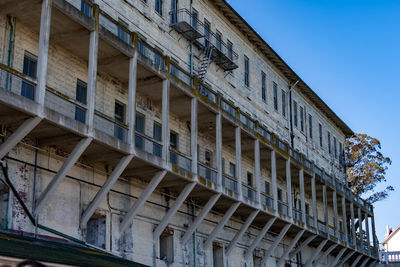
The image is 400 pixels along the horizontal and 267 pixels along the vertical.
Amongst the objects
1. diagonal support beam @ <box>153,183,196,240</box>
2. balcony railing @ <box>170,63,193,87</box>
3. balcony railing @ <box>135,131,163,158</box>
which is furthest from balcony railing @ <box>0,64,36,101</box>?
diagonal support beam @ <box>153,183,196,240</box>

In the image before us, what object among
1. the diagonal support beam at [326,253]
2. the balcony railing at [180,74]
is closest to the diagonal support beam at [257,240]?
the balcony railing at [180,74]

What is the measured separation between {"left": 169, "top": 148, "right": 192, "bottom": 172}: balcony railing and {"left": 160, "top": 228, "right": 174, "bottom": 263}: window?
2.89 meters

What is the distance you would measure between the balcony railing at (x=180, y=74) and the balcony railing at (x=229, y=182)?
474cm

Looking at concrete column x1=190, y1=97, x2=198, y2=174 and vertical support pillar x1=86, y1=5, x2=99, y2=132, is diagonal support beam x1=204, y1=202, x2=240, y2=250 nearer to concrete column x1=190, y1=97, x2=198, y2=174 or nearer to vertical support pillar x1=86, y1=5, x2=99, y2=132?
concrete column x1=190, y1=97, x2=198, y2=174

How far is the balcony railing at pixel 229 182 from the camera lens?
28.5 meters

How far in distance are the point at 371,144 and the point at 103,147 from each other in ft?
152

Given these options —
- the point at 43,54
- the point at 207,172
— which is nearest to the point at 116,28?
the point at 43,54

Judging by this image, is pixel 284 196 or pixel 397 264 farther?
pixel 397 264

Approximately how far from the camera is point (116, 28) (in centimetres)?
2247

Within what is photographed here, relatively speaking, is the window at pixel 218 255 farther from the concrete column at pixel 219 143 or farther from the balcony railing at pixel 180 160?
the balcony railing at pixel 180 160

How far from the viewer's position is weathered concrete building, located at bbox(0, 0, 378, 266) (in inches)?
754

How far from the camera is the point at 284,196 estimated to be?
40.0 m

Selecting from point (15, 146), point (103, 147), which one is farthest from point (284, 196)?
point (15, 146)

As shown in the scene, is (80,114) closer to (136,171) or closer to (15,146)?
(15,146)
